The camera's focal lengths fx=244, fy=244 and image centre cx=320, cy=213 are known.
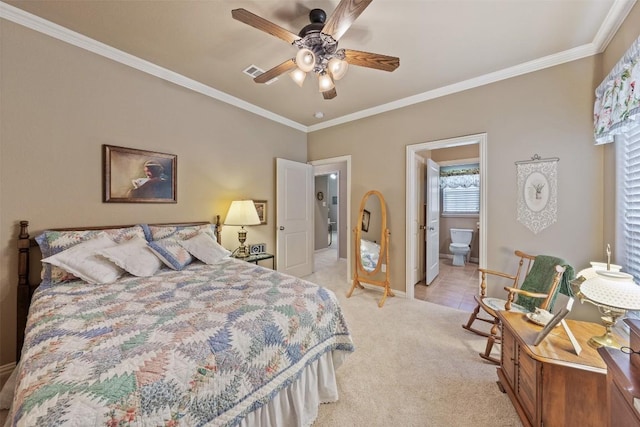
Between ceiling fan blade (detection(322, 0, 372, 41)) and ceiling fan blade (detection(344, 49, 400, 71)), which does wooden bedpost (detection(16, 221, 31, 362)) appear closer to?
ceiling fan blade (detection(322, 0, 372, 41))

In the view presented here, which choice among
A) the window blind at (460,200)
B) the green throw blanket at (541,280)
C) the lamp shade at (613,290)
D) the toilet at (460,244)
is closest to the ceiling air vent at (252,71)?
the lamp shade at (613,290)

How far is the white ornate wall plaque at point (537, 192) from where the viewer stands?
8.11ft

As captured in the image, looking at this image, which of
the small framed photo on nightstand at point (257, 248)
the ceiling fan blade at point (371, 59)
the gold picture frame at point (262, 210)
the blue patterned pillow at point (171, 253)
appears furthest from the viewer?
the gold picture frame at point (262, 210)

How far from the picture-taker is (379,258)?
11.7 ft

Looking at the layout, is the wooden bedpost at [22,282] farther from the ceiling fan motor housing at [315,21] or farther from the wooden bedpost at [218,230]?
the ceiling fan motor housing at [315,21]

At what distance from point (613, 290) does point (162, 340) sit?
2.18 metres

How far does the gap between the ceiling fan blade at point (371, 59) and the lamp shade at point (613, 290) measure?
186cm

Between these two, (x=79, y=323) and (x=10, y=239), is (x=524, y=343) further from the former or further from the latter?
(x=10, y=239)

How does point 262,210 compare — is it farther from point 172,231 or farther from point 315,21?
point 315,21

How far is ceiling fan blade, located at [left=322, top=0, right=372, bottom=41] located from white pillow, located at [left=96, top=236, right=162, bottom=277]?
2.27m

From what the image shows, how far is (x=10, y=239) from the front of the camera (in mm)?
1916

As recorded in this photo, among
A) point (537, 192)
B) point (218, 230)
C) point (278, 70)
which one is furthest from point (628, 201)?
point (218, 230)

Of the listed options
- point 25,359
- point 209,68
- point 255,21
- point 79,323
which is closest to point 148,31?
point 209,68

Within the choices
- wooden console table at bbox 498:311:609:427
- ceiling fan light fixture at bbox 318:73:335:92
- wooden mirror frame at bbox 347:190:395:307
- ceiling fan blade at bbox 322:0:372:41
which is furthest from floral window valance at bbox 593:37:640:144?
wooden mirror frame at bbox 347:190:395:307
